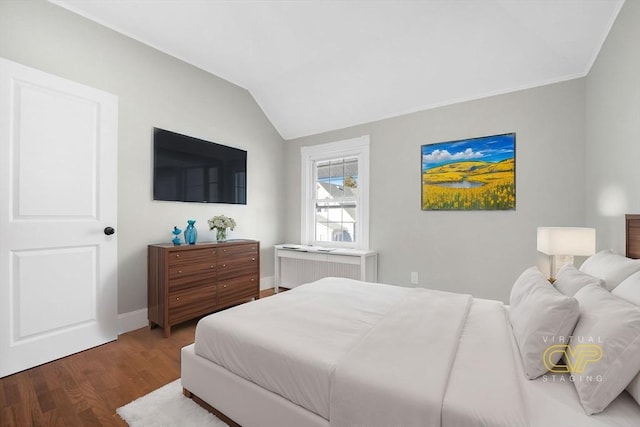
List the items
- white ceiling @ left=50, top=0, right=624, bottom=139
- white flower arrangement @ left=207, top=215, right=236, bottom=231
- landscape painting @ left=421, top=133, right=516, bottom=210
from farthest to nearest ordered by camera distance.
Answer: white flower arrangement @ left=207, top=215, right=236, bottom=231 → landscape painting @ left=421, top=133, right=516, bottom=210 → white ceiling @ left=50, top=0, right=624, bottom=139

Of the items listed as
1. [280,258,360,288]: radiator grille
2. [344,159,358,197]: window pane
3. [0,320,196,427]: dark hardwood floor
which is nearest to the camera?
[0,320,196,427]: dark hardwood floor

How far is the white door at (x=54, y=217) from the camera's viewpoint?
6.89 feet

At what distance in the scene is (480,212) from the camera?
323cm

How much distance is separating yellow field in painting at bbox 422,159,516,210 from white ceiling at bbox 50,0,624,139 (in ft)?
2.62

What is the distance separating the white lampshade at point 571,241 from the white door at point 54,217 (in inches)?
147

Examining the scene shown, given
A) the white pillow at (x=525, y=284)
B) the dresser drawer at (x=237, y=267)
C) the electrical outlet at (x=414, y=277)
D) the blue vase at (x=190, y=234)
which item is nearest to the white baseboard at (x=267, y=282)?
the dresser drawer at (x=237, y=267)

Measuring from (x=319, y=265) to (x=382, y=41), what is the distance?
287 centimetres

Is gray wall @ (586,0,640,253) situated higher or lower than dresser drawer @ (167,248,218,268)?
higher

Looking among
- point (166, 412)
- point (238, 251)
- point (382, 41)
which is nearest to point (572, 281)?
point (166, 412)

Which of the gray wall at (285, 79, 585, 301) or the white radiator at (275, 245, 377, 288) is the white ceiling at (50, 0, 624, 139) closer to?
the gray wall at (285, 79, 585, 301)

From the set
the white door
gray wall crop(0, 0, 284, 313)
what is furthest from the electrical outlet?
the white door

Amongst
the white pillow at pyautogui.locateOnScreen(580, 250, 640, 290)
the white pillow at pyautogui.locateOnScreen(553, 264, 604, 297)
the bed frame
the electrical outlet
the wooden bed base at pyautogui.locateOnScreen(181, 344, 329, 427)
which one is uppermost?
the bed frame

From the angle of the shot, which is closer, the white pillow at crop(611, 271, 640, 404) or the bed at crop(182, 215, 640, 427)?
the bed at crop(182, 215, 640, 427)

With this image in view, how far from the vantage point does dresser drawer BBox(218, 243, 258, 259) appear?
3.26 meters
